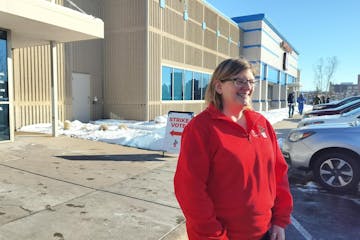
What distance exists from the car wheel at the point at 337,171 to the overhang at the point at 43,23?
286 inches

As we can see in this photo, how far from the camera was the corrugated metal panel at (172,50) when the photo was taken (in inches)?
669

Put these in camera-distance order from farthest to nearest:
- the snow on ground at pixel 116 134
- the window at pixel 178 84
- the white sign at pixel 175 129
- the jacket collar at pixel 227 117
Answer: the window at pixel 178 84, the snow on ground at pixel 116 134, the white sign at pixel 175 129, the jacket collar at pixel 227 117

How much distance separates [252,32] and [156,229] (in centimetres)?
2964

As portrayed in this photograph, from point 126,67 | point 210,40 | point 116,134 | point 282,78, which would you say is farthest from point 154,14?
point 282,78

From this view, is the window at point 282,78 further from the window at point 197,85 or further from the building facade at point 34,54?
the building facade at point 34,54

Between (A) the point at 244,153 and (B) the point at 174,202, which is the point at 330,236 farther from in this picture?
(A) the point at 244,153

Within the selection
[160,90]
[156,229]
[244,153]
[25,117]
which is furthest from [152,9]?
[244,153]

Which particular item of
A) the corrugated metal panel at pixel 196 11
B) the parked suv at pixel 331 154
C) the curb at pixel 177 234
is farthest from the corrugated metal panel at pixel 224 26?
the curb at pixel 177 234

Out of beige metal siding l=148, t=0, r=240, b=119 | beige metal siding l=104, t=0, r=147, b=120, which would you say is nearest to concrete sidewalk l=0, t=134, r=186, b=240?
beige metal siding l=104, t=0, r=147, b=120

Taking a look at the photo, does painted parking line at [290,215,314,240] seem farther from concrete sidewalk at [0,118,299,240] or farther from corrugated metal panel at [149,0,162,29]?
corrugated metal panel at [149,0,162,29]

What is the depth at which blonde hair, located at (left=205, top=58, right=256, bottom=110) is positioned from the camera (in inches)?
77.9

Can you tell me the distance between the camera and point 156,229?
3.63 metres

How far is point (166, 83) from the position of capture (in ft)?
56.7

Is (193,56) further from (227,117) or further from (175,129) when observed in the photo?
(227,117)
